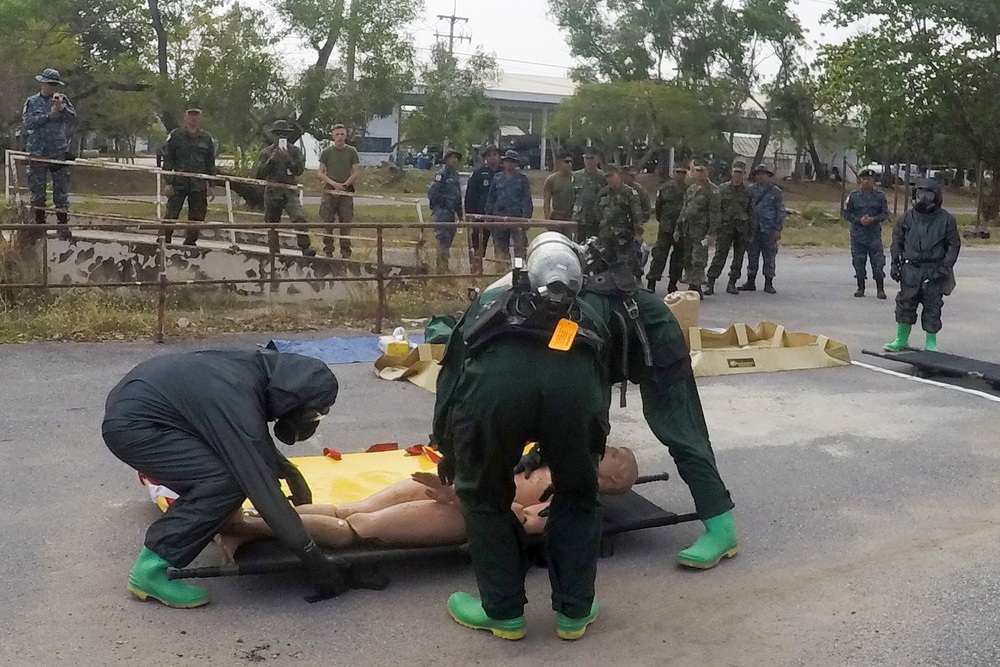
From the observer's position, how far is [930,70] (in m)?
28.6

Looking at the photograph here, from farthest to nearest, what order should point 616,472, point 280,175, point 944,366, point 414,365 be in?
point 280,175, point 944,366, point 414,365, point 616,472

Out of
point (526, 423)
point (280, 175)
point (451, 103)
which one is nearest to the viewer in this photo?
point (526, 423)

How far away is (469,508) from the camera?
4059 mm

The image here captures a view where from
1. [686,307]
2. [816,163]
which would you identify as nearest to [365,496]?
[686,307]

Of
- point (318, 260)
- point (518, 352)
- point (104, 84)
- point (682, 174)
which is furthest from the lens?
point (104, 84)

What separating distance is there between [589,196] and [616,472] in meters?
7.90

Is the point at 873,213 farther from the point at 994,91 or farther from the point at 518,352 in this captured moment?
the point at 994,91

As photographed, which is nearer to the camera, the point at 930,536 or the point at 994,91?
the point at 930,536

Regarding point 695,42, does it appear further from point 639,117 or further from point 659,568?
point 659,568

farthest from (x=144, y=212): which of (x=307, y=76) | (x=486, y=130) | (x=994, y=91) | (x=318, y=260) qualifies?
(x=486, y=130)

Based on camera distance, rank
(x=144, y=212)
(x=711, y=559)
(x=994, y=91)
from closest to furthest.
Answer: (x=711, y=559)
(x=144, y=212)
(x=994, y=91)

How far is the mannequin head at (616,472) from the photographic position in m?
5.05

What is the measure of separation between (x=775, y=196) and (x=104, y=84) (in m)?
21.9

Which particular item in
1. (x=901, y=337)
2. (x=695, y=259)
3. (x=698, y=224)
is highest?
(x=698, y=224)
